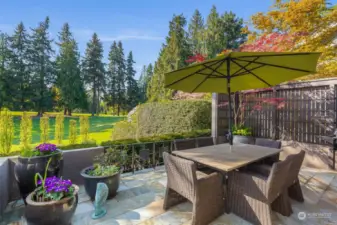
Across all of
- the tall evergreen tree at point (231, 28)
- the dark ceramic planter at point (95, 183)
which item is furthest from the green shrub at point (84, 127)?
the tall evergreen tree at point (231, 28)

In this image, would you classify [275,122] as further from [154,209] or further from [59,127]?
[59,127]

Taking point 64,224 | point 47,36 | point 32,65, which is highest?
point 47,36

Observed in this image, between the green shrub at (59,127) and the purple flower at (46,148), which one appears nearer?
the purple flower at (46,148)

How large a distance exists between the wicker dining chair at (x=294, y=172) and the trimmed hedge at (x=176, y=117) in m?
3.69

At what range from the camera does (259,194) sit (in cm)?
189

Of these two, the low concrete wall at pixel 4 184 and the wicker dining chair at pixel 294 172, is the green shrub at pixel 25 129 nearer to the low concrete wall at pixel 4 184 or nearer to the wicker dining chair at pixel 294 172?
the low concrete wall at pixel 4 184

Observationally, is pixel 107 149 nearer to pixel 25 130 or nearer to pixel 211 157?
pixel 211 157

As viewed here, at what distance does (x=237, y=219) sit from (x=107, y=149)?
249 centimetres

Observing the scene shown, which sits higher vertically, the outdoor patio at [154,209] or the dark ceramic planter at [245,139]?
the dark ceramic planter at [245,139]

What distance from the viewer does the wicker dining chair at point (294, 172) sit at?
2.13m

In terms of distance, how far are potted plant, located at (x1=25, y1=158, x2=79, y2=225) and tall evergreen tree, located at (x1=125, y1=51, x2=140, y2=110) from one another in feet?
97.5

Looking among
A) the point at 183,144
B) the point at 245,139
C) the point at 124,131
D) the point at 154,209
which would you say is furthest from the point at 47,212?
the point at 124,131

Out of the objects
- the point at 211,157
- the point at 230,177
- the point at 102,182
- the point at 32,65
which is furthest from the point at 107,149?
the point at 32,65

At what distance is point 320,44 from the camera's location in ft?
18.7
